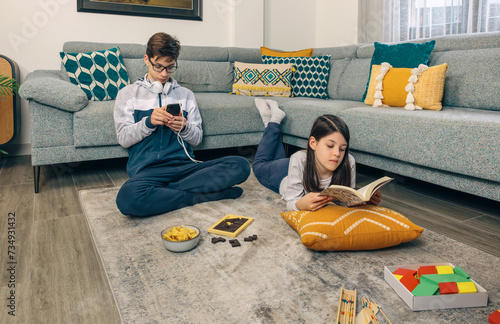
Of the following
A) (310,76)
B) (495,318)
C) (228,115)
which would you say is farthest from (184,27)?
(495,318)

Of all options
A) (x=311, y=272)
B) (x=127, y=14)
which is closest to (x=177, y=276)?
(x=311, y=272)

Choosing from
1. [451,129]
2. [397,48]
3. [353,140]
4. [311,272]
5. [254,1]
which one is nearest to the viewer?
[311,272]

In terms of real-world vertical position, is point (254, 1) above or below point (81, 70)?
above

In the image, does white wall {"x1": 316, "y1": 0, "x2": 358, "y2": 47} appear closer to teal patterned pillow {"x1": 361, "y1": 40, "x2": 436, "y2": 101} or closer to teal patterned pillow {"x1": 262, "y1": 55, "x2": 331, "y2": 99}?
teal patterned pillow {"x1": 262, "y1": 55, "x2": 331, "y2": 99}

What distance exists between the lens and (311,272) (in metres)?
1.17

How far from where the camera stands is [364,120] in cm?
213

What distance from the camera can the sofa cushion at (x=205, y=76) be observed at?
3.14m

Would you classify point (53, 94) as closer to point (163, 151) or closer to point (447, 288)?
point (163, 151)

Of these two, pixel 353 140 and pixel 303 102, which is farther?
pixel 303 102

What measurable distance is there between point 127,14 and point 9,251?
105 inches

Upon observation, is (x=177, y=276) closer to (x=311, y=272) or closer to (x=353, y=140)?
(x=311, y=272)

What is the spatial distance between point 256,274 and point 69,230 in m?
0.89

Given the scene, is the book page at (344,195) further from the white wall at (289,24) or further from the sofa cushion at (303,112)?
the white wall at (289,24)

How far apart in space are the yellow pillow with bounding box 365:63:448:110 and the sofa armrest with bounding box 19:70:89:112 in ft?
5.91
